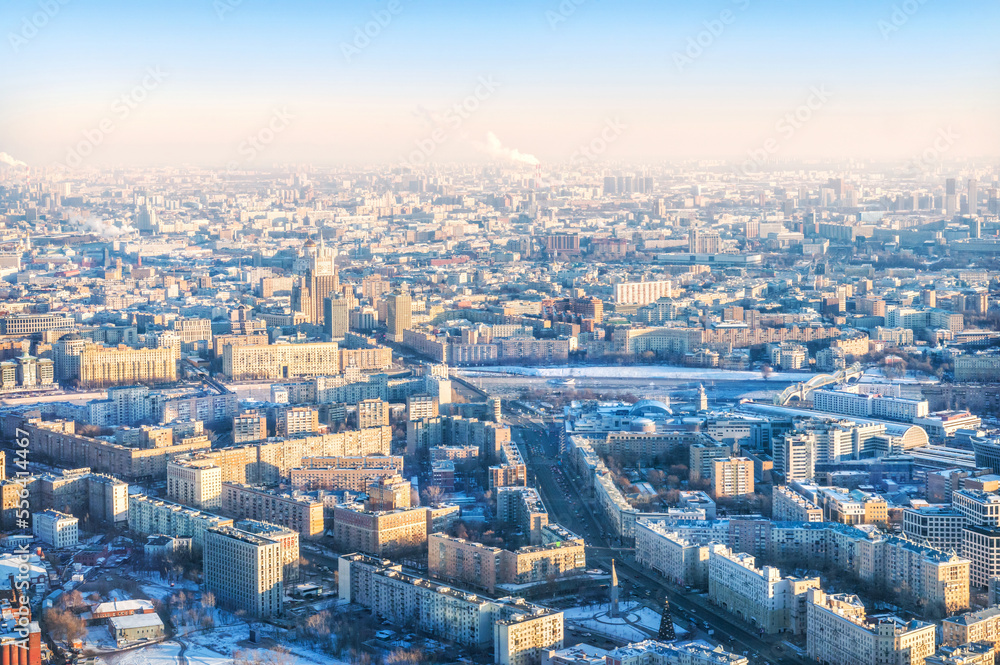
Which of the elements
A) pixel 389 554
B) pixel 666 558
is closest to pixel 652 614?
pixel 666 558

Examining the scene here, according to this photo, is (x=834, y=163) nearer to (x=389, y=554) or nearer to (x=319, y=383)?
(x=319, y=383)

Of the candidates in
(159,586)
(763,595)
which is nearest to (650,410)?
(763,595)

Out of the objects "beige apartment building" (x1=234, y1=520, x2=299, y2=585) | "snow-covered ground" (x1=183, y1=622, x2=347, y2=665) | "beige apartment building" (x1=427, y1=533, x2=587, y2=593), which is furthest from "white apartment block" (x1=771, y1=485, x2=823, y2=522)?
"snow-covered ground" (x1=183, y1=622, x2=347, y2=665)

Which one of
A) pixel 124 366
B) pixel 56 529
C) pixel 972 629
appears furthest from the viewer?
pixel 124 366

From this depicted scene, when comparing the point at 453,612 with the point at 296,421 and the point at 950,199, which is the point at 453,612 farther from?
the point at 950,199

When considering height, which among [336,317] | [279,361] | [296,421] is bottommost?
[296,421]

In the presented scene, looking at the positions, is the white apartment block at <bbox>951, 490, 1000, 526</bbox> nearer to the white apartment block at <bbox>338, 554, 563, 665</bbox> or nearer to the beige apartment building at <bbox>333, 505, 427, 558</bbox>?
the white apartment block at <bbox>338, 554, 563, 665</bbox>
